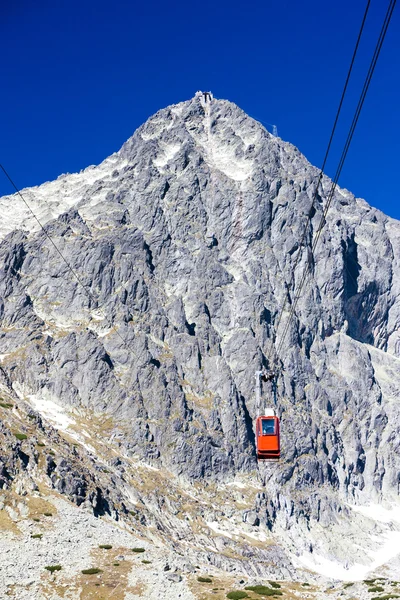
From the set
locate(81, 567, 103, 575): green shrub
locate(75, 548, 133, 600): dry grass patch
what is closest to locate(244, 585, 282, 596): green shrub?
locate(75, 548, 133, 600): dry grass patch

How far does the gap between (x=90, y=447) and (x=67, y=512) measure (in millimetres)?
90737

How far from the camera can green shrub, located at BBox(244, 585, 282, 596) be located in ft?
173

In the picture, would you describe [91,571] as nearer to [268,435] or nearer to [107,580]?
[107,580]

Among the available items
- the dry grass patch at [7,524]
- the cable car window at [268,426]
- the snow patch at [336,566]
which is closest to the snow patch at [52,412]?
the snow patch at [336,566]

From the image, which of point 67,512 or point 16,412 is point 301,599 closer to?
point 67,512

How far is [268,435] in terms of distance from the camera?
46.0 metres

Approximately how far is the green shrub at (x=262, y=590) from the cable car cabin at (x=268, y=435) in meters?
15.6

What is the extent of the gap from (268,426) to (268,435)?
2.34 feet

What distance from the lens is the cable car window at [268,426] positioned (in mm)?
46094

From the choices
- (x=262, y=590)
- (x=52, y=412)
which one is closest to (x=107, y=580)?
(x=262, y=590)

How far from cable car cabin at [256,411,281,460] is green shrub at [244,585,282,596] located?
15.6 metres

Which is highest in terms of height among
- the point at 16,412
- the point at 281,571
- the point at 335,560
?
the point at 16,412

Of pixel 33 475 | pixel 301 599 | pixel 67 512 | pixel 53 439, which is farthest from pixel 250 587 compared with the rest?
pixel 53 439

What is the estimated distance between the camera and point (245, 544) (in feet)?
539
